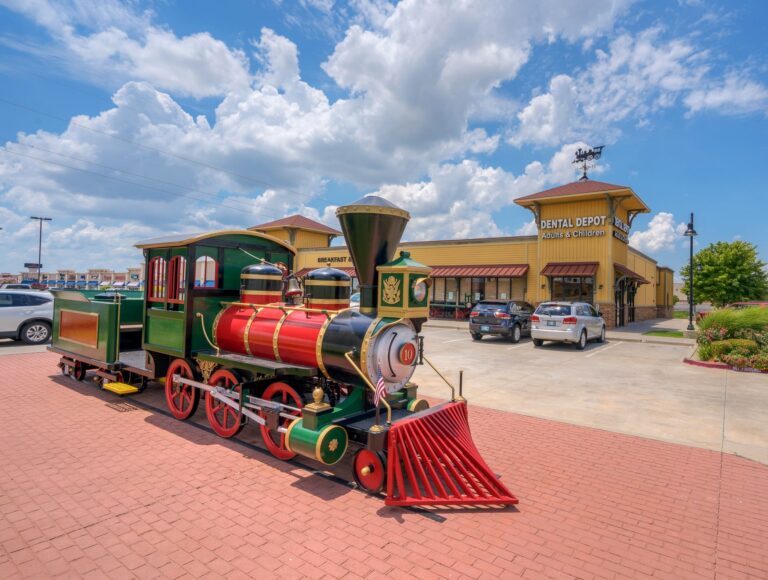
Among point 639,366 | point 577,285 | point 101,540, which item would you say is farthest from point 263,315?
point 577,285

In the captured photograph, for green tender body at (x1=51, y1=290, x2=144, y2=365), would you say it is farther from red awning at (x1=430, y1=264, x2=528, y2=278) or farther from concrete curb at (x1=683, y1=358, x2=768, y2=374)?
red awning at (x1=430, y1=264, x2=528, y2=278)

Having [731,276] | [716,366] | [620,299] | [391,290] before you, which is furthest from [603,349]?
[731,276]

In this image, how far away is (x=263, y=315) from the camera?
6.01 m

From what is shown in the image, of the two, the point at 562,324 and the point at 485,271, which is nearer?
the point at 562,324

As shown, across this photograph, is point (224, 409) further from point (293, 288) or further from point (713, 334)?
point (713, 334)

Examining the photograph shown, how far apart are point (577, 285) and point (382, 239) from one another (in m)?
20.4

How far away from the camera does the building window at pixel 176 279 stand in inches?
263

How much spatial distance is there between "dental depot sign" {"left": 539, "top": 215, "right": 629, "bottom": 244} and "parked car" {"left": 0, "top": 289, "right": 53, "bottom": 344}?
21.8 meters

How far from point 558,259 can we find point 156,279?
66.2 ft

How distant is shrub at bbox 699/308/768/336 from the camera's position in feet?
39.1

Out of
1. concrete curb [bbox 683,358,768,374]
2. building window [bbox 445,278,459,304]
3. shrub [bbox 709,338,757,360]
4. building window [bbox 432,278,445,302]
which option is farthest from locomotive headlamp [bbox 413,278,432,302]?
building window [bbox 432,278,445,302]

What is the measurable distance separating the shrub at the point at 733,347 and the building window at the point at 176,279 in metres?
13.3

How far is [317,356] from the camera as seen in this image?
5188 mm

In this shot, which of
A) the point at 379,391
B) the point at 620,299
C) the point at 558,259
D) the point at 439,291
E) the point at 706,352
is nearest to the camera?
the point at 379,391
